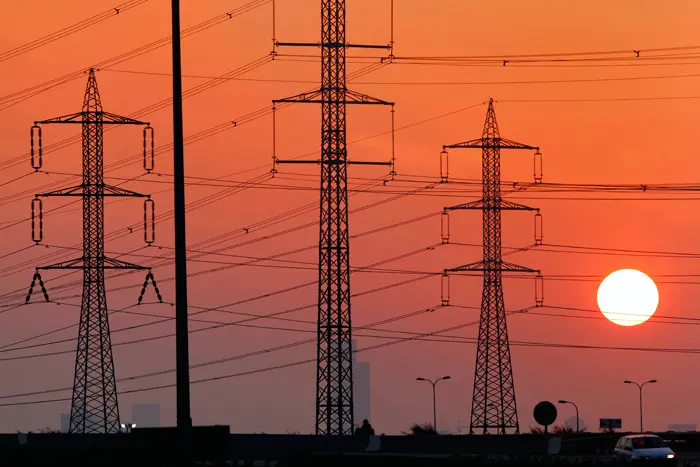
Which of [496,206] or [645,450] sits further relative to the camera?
[496,206]

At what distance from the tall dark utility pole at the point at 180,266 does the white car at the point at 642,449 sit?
41.7 meters

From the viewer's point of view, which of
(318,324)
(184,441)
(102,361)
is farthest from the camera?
(102,361)

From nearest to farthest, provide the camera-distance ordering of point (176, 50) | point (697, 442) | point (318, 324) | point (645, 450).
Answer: point (176, 50) → point (645, 450) → point (318, 324) → point (697, 442)

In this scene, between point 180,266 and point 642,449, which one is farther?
point 642,449

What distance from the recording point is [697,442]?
108125 mm

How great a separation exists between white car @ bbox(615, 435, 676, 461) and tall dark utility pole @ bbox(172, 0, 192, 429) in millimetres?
41728

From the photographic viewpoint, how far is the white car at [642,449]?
7738 centimetres

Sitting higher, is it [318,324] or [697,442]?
[318,324]

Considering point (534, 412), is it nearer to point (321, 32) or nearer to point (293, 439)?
point (293, 439)

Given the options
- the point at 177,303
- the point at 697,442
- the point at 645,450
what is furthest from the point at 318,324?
the point at 177,303

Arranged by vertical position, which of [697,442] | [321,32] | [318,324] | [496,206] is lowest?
[697,442]

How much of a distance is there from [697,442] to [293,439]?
3239cm

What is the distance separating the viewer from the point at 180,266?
1615 inches

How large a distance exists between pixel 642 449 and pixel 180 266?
43587 millimetres
